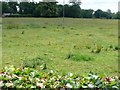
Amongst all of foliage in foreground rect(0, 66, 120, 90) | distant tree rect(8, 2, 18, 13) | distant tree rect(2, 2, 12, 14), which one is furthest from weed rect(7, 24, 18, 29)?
foliage in foreground rect(0, 66, 120, 90)

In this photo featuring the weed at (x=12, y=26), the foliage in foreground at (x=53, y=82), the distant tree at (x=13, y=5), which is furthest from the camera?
the weed at (x=12, y=26)

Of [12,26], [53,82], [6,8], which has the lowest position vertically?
[53,82]

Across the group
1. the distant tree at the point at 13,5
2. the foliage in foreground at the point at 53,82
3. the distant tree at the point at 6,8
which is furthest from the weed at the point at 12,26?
the foliage in foreground at the point at 53,82

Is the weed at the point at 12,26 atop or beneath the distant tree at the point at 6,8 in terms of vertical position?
beneath

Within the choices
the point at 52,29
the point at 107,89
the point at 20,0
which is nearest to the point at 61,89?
the point at 107,89

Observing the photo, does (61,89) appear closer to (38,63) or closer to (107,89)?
(107,89)

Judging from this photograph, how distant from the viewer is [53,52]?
5988 mm

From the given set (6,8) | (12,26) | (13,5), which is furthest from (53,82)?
(12,26)

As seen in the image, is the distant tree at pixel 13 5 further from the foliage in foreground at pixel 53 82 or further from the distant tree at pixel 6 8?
the foliage in foreground at pixel 53 82

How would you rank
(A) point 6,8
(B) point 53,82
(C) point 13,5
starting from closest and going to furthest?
1. (B) point 53,82
2. (C) point 13,5
3. (A) point 6,8

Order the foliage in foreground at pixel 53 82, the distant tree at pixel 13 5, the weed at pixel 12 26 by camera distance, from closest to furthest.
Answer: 1. the foliage in foreground at pixel 53 82
2. the distant tree at pixel 13 5
3. the weed at pixel 12 26

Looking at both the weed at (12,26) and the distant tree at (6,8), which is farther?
the weed at (12,26)

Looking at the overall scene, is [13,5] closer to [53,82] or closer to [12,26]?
[53,82]

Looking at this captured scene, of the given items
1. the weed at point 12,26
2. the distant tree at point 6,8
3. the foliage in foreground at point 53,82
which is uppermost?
the distant tree at point 6,8
